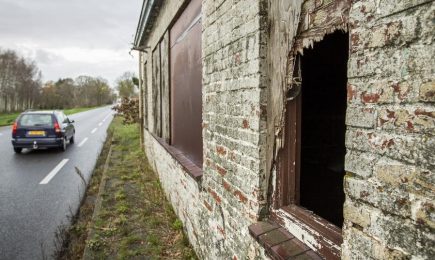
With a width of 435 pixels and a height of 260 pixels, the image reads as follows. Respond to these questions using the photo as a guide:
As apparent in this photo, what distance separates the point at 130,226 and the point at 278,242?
3.43 meters

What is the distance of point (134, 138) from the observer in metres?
15.6

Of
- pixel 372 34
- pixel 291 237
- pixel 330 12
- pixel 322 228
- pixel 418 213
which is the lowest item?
pixel 291 237

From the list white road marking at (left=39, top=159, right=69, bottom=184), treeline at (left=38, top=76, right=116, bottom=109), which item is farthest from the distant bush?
treeline at (left=38, top=76, right=116, bottom=109)

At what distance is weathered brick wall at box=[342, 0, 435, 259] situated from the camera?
1.10 meters

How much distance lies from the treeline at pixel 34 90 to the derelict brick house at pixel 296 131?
55.0m

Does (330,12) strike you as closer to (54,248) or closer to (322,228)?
(322,228)

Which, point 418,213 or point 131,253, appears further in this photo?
point 131,253

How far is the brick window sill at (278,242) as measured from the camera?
1.88m

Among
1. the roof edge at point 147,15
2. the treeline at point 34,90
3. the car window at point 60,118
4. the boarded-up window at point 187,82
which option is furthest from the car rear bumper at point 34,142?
the treeline at point 34,90

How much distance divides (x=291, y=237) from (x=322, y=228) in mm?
277

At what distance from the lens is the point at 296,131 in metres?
2.18

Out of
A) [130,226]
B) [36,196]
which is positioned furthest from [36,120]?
[130,226]

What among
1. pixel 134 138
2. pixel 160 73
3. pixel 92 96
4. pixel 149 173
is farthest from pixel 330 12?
pixel 92 96

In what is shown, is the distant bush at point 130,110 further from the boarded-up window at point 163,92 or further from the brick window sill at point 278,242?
the brick window sill at point 278,242
